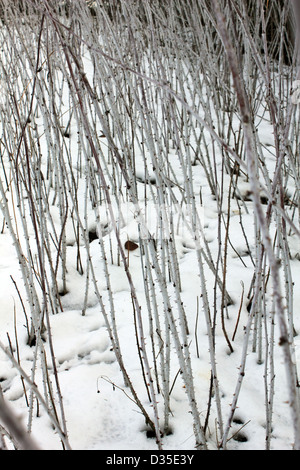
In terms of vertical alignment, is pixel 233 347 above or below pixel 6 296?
below

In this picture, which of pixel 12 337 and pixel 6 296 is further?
pixel 6 296

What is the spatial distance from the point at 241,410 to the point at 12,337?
75 cm

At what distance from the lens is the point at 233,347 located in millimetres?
1323

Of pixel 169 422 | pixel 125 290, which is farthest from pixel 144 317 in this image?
pixel 169 422

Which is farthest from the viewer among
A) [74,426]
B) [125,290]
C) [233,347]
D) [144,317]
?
[125,290]

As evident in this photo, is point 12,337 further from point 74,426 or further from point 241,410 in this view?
point 241,410

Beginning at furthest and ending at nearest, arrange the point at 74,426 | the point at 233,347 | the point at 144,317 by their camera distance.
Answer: the point at 144,317 → the point at 233,347 → the point at 74,426

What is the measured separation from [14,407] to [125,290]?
0.62 metres
